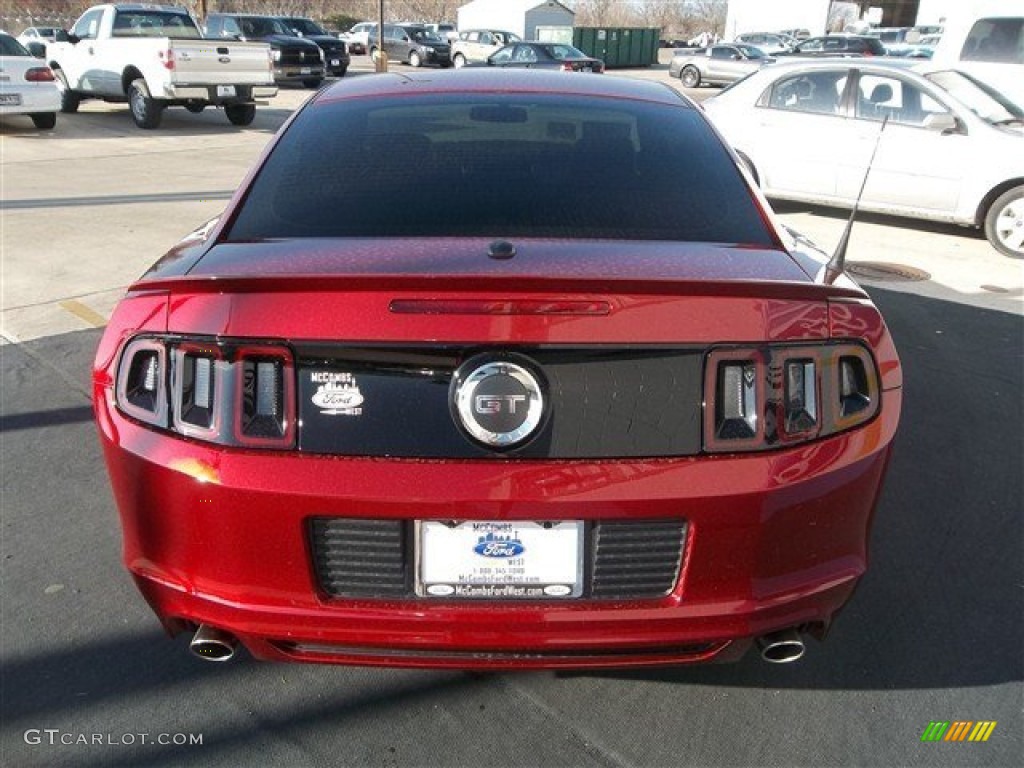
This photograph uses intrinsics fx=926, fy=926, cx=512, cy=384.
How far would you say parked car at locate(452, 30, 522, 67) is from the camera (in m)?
34.9

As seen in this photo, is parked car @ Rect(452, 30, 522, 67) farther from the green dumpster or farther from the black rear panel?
the black rear panel

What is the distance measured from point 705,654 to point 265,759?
1.15 m

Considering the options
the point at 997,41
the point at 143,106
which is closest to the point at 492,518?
the point at 997,41

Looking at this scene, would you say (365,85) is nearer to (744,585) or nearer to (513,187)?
(513,187)

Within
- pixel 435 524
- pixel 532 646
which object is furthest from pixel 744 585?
pixel 435 524

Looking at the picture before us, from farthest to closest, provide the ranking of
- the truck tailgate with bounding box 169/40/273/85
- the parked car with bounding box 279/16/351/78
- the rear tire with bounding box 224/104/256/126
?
the parked car with bounding box 279/16/351/78, the rear tire with bounding box 224/104/256/126, the truck tailgate with bounding box 169/40/273/85

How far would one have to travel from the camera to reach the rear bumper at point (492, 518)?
1952 millimetres

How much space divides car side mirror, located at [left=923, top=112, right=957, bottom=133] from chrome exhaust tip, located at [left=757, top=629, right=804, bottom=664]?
7.64m

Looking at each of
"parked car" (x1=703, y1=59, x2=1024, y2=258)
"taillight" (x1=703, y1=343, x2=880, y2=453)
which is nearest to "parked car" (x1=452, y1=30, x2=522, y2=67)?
"parked car" (x1=703, y1=59, x2=1024, y2=258)

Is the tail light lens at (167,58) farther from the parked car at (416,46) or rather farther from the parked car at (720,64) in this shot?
the parked car at (416,46)

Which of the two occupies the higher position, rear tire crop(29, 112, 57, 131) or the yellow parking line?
rear tire crop(29, 112, 57, 131)

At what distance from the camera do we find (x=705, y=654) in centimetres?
219

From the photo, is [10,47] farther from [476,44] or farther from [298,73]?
[476,44]

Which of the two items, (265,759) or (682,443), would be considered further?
(265,759)
